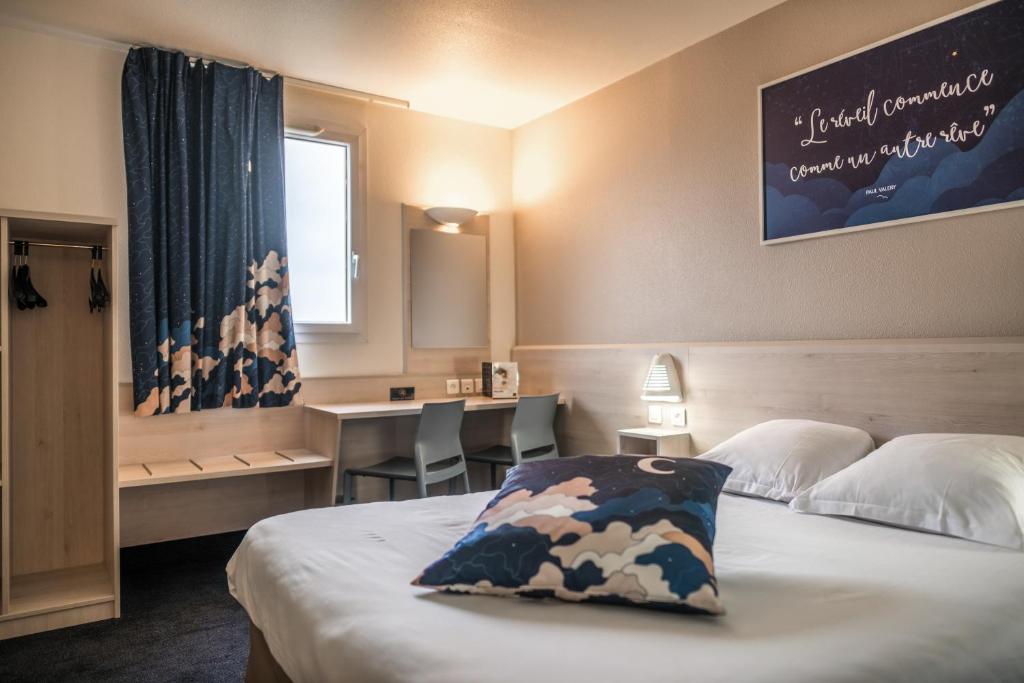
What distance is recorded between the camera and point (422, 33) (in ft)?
11.3

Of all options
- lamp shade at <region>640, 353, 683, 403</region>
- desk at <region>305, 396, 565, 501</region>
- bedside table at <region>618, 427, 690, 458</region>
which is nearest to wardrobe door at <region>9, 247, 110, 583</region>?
desk at <region>305, 396, 565, 501</region>

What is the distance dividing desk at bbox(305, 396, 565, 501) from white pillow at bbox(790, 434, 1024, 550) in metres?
2.08

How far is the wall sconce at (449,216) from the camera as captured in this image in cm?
455

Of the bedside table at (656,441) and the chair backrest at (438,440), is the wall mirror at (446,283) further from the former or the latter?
the bedside table at (656,441)

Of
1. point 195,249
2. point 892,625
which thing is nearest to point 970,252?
point 892,625

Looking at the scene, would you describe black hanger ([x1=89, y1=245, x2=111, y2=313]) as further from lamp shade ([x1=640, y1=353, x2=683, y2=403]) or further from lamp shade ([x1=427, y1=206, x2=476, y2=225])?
lamp shade ([x1=640, y1=353, x2=683, y2=403])

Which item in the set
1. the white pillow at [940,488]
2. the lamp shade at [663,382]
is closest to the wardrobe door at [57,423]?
the lamp shade at [663,382]

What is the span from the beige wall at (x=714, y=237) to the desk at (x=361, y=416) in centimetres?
77

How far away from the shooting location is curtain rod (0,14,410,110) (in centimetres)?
331

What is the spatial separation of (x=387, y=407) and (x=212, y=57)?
6.94 feet

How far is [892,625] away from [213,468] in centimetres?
306

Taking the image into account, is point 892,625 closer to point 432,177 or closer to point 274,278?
point 274,278

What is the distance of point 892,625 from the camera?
51.8 inches

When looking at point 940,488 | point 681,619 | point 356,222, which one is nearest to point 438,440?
point 356,222
